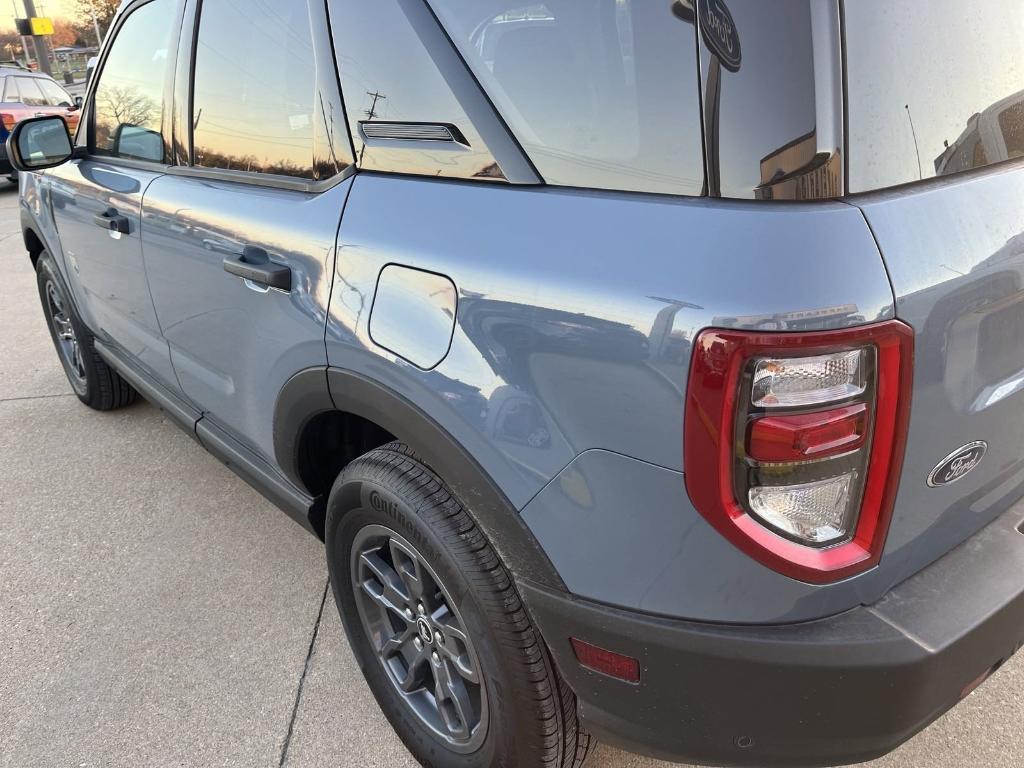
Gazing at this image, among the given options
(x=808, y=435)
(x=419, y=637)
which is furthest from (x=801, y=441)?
(x=419, y=637)

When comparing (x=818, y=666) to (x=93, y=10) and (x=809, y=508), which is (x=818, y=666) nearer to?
(x=809, y=508)

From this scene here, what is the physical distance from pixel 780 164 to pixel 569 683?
39.2 inches

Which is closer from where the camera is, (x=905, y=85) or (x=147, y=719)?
(x=905, y=85)

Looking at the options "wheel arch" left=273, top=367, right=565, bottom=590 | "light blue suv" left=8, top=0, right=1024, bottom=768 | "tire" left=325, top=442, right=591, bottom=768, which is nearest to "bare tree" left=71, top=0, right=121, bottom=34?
"wheel arch" left=273, top=367, right=565, bottom=590

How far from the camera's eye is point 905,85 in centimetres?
117

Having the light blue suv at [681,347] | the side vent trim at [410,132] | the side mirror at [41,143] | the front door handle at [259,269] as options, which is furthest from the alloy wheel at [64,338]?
the side vent trim at [410,132]

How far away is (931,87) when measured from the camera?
3.94ft

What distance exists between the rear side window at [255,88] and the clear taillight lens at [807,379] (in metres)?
1.24

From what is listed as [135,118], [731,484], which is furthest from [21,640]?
[731,484]

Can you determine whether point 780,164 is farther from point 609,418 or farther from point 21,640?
point 21,640

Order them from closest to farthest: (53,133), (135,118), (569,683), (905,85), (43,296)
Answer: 1. (905,85)
2. (569,683)
3. (135,118)
4. (53,133)
5. (43,296)

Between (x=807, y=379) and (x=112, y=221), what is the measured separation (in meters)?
2.53

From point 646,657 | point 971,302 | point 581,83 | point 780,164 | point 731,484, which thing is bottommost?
point 646,657

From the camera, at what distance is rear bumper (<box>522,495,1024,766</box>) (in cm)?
121
